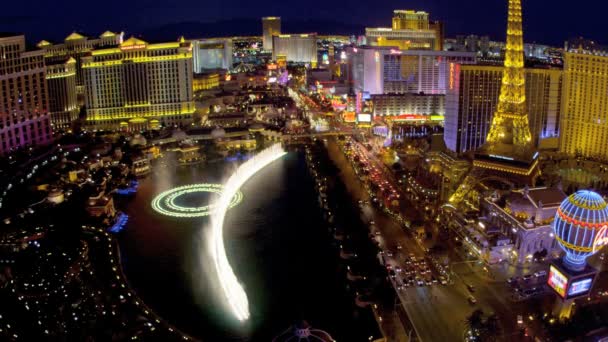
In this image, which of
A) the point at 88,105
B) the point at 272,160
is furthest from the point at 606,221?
the point at 88,105

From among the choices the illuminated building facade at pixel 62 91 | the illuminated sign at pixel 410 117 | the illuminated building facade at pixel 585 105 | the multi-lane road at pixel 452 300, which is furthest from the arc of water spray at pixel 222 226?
the illuminated building facade at pixel 585 105

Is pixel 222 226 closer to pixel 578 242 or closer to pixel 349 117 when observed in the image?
pixel 578 242

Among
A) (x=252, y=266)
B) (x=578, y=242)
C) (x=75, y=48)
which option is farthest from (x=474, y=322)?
(x=75, y=48)

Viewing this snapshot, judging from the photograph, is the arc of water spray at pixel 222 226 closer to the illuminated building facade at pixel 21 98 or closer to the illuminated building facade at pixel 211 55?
the illuminated building facade at pixel 21 98

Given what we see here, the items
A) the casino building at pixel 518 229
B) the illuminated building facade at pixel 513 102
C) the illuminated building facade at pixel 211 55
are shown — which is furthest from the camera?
the illuminated building facade at pixel 211 55

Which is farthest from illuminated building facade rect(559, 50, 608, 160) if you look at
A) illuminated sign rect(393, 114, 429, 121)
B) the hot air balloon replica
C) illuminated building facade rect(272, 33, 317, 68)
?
illuminated building facade rect(272, 33, 317, 68)
